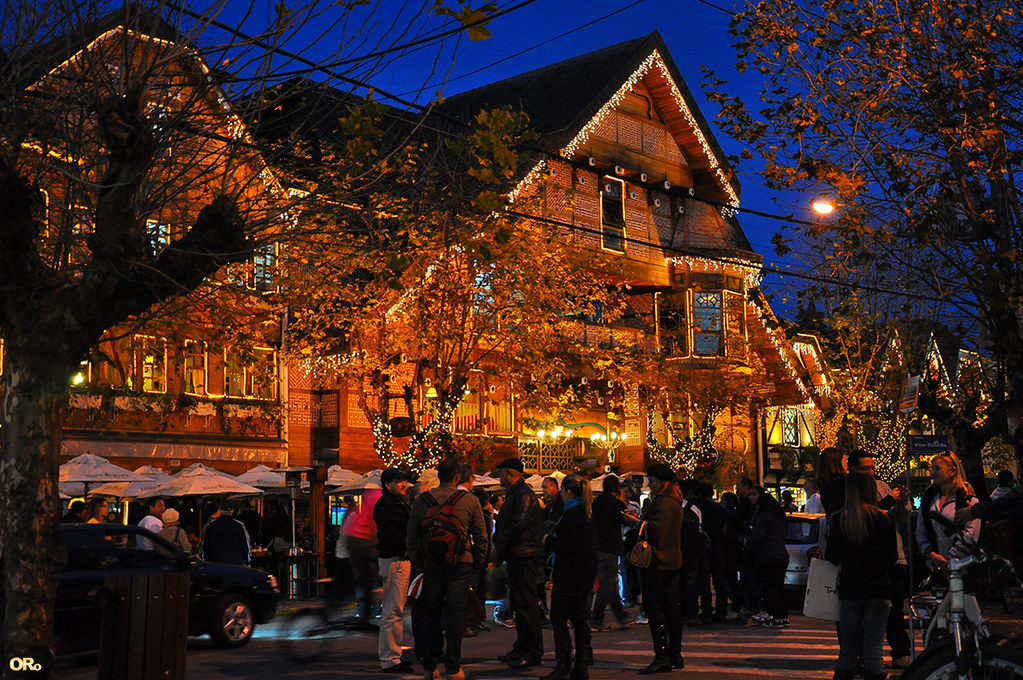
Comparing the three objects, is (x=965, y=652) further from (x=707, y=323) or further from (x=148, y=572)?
(x=707, y=323)

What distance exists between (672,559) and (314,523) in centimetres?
1439

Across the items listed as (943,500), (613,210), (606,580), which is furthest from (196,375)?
(943,500)

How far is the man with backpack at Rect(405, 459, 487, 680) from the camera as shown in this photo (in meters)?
10.6

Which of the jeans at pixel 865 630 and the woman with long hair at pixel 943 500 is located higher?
the woman with long hair at pixel 943 500

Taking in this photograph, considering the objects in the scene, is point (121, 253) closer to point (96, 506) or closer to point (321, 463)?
point (96, 506)

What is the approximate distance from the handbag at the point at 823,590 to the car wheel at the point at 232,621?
25.9ft

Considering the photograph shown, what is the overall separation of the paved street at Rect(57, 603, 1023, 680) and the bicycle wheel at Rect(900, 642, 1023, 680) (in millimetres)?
4627

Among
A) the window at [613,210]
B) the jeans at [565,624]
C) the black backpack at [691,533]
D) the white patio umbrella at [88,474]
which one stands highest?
the window at [613,210]

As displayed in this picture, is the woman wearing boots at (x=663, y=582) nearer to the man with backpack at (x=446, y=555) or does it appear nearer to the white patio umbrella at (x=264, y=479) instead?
the man with backpack at (x=446, y=555)

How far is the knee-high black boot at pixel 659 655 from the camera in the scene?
1132cm

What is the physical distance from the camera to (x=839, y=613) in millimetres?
8953

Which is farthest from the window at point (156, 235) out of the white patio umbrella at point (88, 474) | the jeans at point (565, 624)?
the white patio umbrella at point (88, 474)

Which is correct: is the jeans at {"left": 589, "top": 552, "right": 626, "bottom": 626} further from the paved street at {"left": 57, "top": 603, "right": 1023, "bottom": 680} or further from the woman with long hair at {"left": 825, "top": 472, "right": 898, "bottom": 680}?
the woman with long hair at {"left": 825, "top": 472, "right": 898, "bottom": 680}

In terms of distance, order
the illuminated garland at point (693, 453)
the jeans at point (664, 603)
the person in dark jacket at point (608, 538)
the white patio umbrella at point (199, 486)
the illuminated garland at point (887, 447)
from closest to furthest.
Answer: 1. the jeans at point (664, 603)
2. the person in dark jacket at point (608, 538)
3. the white patio umbrella at point (199, 486)
4. the illuminated garland at point (693, 453)
5. the illuminated garland at point (887, 447)
